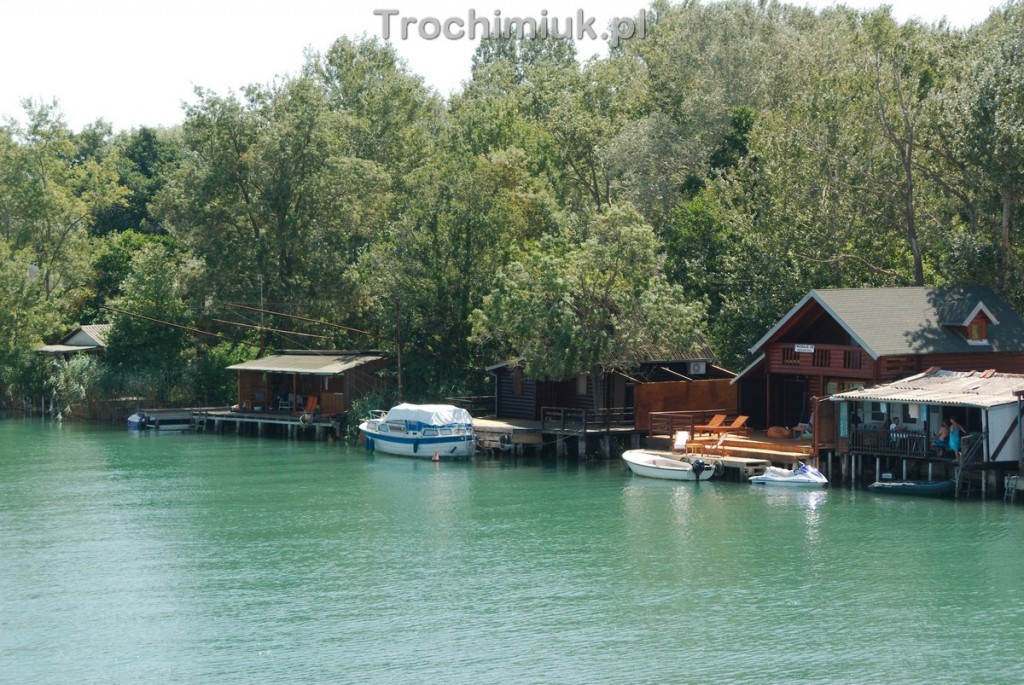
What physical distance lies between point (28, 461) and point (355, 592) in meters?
31.3

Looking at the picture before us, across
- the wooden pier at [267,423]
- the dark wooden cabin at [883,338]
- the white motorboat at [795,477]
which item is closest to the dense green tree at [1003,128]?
the dark wooden cabin at [883,338]

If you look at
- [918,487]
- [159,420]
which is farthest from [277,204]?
[918,487]

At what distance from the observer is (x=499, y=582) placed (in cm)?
3594

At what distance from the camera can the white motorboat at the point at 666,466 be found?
2016 inches

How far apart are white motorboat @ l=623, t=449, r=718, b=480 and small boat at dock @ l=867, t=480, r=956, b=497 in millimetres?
6281

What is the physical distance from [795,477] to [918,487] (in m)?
4.29

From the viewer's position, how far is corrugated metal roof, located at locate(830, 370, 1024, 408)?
44.5m

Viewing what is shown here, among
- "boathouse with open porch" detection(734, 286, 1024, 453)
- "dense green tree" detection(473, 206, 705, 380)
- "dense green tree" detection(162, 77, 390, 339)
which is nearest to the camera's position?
"boathouse with open porch" detection(734, 286, 1024, 453)

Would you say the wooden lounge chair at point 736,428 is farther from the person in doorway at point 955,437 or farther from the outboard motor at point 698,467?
the person in doorway at point 955,437

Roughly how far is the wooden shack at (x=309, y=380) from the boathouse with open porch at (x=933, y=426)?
2779 cm

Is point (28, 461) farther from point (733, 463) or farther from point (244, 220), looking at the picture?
point (733, 463)

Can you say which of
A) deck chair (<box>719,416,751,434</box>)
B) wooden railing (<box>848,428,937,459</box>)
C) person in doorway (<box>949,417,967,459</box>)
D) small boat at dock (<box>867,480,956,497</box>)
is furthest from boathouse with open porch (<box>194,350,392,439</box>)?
person in doorway (<box>949,417,967,459</box>)

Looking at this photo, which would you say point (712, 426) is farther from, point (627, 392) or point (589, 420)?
point (627, 392)

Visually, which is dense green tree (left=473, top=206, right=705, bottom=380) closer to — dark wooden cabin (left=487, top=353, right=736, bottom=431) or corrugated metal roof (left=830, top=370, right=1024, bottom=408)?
dark wooden cabin (left=487, top=353, right=736, bottom=431)
